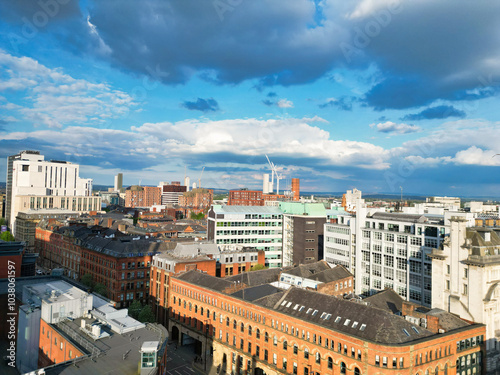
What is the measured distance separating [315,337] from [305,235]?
3063 inches

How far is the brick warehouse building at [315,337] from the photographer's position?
52812 mm

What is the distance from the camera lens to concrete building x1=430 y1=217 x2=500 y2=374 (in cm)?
6462

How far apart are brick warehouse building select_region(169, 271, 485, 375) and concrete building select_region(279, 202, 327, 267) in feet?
187

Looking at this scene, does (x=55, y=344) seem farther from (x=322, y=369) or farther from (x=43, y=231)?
(x=43, y=231)

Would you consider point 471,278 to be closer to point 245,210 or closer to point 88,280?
point 245,210

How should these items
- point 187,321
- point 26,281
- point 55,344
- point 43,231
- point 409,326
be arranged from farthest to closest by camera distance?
point 43,231, point 187,321, point 26,281, point 409,326, point 55,344

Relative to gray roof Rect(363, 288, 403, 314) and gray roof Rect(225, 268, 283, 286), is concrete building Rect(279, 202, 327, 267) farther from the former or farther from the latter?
gray roof Rect(363, 288, 403, 314)

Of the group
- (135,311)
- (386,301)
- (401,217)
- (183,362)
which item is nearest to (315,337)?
(386,301)

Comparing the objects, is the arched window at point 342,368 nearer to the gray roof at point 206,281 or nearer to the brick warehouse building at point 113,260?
the gray roof at point 206,281

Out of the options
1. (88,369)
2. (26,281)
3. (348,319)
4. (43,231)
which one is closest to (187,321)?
(26,281)

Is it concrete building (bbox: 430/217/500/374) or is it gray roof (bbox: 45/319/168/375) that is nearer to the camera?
gray roof (bbox: 45/319/168/375)

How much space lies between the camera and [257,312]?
70.2 meters

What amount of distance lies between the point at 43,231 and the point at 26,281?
101m

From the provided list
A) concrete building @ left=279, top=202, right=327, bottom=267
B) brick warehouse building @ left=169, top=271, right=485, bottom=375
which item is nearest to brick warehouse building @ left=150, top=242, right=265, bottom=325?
brick warehouse building @ left=169, top=271, right=485, bottom=375
